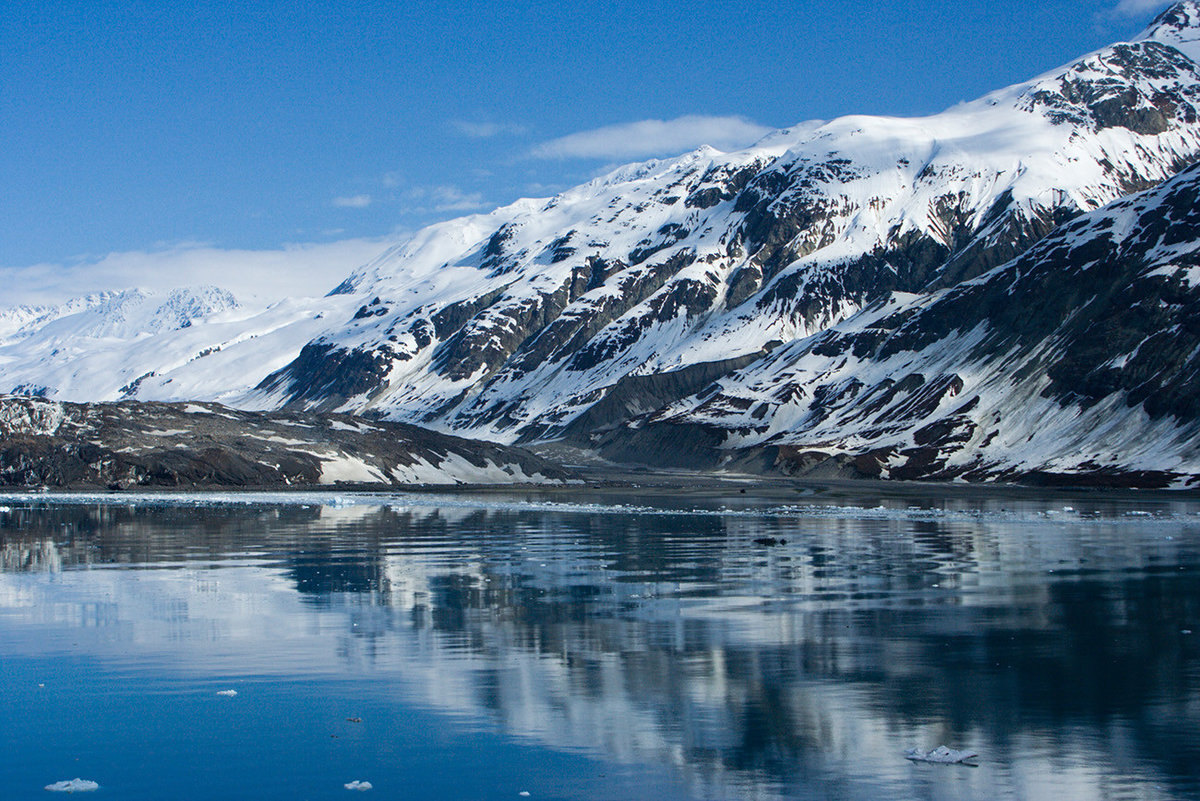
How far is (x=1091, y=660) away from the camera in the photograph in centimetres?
1903

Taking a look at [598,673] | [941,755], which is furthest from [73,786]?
[941,755]

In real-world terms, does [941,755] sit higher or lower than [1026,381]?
lower

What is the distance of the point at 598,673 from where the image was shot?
17.8m

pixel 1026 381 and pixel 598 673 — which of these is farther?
pixel 1026 381

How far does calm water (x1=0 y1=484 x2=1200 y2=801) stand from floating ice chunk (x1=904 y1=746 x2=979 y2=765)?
0.17 metres

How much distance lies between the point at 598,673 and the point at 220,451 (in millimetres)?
95007

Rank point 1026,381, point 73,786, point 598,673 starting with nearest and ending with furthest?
point 73,786
point 598,673
point 1026,381

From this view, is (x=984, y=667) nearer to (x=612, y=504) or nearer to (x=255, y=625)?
(x=255, y=625)

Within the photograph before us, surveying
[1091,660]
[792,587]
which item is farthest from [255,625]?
[1091,660]

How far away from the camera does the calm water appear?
1283 centimetres

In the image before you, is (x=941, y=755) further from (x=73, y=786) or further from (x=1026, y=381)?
(x=1026, y=381)

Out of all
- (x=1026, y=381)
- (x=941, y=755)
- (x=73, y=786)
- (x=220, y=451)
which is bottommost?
(x=941, y=755)

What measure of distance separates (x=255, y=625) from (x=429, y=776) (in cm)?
1053

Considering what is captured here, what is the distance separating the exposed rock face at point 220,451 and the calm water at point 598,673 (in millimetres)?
68175
